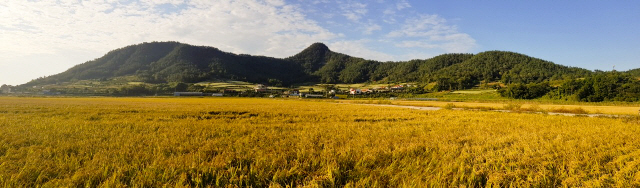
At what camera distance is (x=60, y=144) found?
20.0 ft

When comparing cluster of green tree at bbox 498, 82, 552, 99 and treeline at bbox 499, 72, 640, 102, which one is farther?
cluster of green tree at bbox 498, 82, 552, 99

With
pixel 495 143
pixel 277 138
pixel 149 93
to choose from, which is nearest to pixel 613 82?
pixel 495 143

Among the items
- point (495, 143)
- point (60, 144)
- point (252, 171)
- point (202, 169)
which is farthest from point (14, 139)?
point (495, 143)

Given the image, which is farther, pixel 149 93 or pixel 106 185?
pixel 149 93

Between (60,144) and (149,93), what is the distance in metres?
129

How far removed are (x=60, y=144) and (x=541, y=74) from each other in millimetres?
191084

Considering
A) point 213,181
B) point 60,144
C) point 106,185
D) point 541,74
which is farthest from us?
point 541,74

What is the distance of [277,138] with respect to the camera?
785 centimetres

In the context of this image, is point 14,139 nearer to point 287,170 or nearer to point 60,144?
point 60,144

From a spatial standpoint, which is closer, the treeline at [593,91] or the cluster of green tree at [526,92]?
the treeline at [593,91]

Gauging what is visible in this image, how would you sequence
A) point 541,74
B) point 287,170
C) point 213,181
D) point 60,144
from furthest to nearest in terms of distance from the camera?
point 541,74
point 60,144
point 287,170
point 213,181

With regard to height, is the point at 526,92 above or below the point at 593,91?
below

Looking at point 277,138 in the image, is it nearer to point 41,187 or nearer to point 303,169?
point 303,169

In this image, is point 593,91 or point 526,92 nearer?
point 593,91
